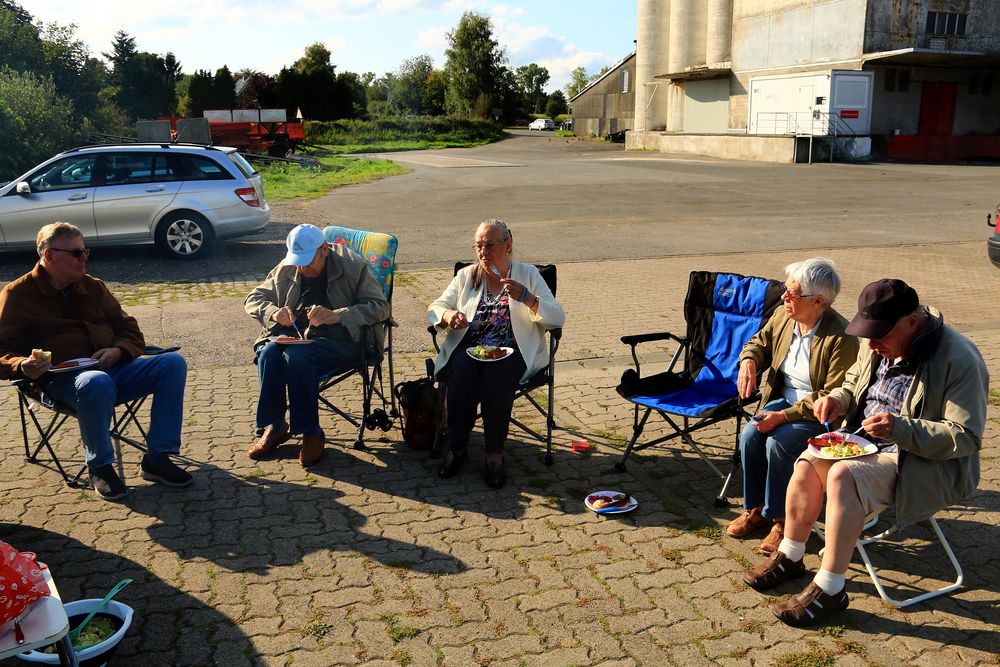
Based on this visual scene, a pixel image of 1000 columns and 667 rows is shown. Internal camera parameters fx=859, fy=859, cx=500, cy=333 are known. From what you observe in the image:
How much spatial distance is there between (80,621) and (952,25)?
1748 inches

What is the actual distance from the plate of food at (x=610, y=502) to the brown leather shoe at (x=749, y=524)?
1.86 feet

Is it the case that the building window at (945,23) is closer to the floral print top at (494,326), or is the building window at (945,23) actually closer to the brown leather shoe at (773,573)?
the floral print top at (494,326)

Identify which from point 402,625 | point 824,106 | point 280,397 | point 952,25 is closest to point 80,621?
point 402,625

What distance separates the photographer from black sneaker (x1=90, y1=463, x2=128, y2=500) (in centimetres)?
484

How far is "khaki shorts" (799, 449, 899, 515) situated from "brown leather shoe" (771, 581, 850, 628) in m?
0.39

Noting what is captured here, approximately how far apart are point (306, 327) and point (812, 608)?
352 cm

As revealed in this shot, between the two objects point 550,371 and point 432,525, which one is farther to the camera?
point 550,371

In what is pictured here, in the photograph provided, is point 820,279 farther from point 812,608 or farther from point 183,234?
point 183,234

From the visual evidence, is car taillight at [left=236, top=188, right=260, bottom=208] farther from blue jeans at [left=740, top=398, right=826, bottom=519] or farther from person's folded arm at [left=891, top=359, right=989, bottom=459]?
person's folded arm at [left=891, top=359, right=989, bottom=459]

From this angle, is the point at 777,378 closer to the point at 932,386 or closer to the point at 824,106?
the point at 932,386

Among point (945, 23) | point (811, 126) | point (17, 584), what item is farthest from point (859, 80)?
point (17, 584)

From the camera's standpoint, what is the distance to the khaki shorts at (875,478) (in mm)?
3635

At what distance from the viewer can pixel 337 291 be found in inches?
225

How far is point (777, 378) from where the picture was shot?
182 inches
